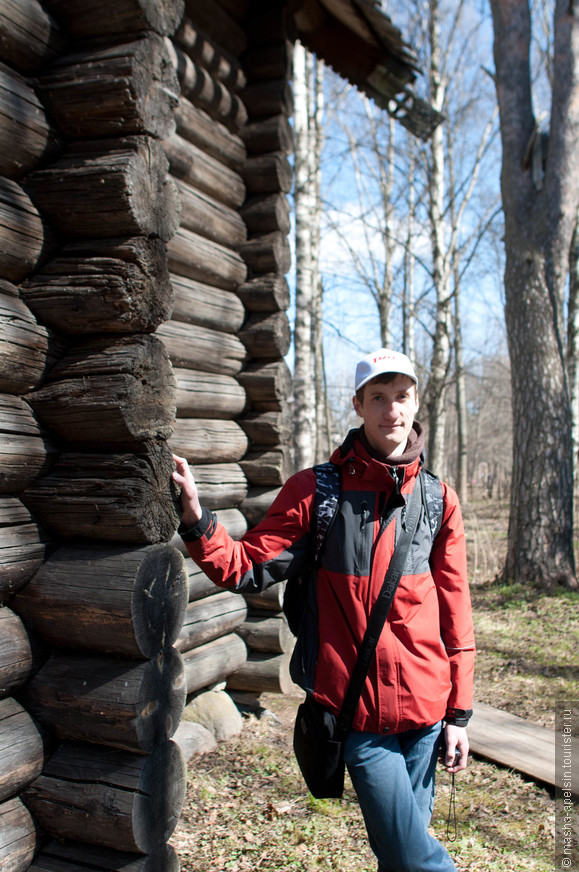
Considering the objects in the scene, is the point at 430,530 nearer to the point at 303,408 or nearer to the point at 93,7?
the point at 93,7

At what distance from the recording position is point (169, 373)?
2.68 m

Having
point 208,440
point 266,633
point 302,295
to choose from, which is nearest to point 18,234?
point 208,440

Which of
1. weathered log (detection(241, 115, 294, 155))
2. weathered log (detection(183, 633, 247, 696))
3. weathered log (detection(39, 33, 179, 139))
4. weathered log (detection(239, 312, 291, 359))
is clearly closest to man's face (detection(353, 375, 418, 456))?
weathered log (detection(39, 33, 179, 139))

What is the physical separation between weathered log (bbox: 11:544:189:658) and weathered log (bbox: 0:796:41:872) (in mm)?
594

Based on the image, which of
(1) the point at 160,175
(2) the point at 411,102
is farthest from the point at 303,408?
(1) the point at 160,175

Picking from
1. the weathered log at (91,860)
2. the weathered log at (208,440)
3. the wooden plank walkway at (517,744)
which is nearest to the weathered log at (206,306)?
the weathered log at (208,440)

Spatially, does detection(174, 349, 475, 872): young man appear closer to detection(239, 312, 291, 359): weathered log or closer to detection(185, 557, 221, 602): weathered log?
detection(185, 557, 221, 602): weathered log

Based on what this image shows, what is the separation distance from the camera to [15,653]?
98.0 inches

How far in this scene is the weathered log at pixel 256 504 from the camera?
5156mm

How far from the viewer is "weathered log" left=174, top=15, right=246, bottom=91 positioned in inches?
177

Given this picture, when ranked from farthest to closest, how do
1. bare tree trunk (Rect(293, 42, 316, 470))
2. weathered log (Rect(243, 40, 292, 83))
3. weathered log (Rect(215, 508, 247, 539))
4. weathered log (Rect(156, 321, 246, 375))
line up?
1. bare tree trunk (Rect(293, 42, 316, 470))
2. weathered log (Rect(243, 40, 292, 83))
3. weathered log (Rect(215, 508, 247, 539))
4. weathered log (Rect(156, 321, 246, 375))

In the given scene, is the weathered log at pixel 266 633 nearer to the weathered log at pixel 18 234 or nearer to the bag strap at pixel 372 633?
the bag strap at pixel 372 633

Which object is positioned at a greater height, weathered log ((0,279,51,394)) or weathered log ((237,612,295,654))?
weathered log ((0,279,51,394))

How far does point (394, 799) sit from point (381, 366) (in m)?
1.39
